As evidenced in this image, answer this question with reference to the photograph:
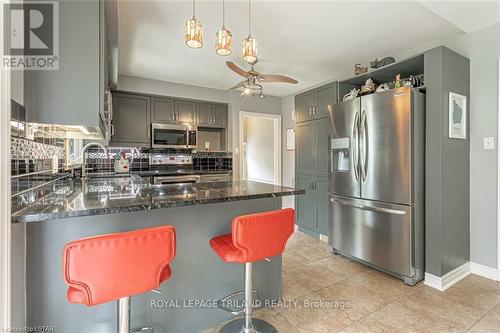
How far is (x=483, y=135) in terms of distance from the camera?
8.23ft

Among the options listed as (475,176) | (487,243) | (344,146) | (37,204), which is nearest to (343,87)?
(344,146)

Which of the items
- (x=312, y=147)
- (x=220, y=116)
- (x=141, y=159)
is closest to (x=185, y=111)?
(x=220, y=116)

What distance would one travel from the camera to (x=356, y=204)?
275 centimetres

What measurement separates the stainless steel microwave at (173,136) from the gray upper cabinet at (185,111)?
14cm

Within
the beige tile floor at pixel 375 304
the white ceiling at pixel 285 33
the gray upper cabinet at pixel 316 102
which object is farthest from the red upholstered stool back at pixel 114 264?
the gray upper cabinet at pixel 316 102

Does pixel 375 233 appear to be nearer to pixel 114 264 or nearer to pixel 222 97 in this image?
pixel 114 264

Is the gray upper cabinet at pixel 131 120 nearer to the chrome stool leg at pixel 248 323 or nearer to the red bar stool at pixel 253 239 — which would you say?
the red bar stool at pixel 253 239

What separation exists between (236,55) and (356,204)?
2324mm

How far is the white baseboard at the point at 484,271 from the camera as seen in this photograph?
2.43m

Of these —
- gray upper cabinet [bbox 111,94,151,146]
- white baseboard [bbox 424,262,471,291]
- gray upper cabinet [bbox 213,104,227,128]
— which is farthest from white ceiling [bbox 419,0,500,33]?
gray upper cabinet [bbox 111,94,151,146]

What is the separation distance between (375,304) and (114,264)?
2.04m

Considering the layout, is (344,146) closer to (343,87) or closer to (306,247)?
(343,87)

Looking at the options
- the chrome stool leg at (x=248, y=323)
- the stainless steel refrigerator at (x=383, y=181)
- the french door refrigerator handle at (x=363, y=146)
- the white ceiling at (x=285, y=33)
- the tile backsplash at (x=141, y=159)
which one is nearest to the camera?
the chrome stool leg at (x=248, y=323)

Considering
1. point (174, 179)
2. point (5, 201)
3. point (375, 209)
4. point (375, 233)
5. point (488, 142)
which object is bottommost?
point (375, 233)
